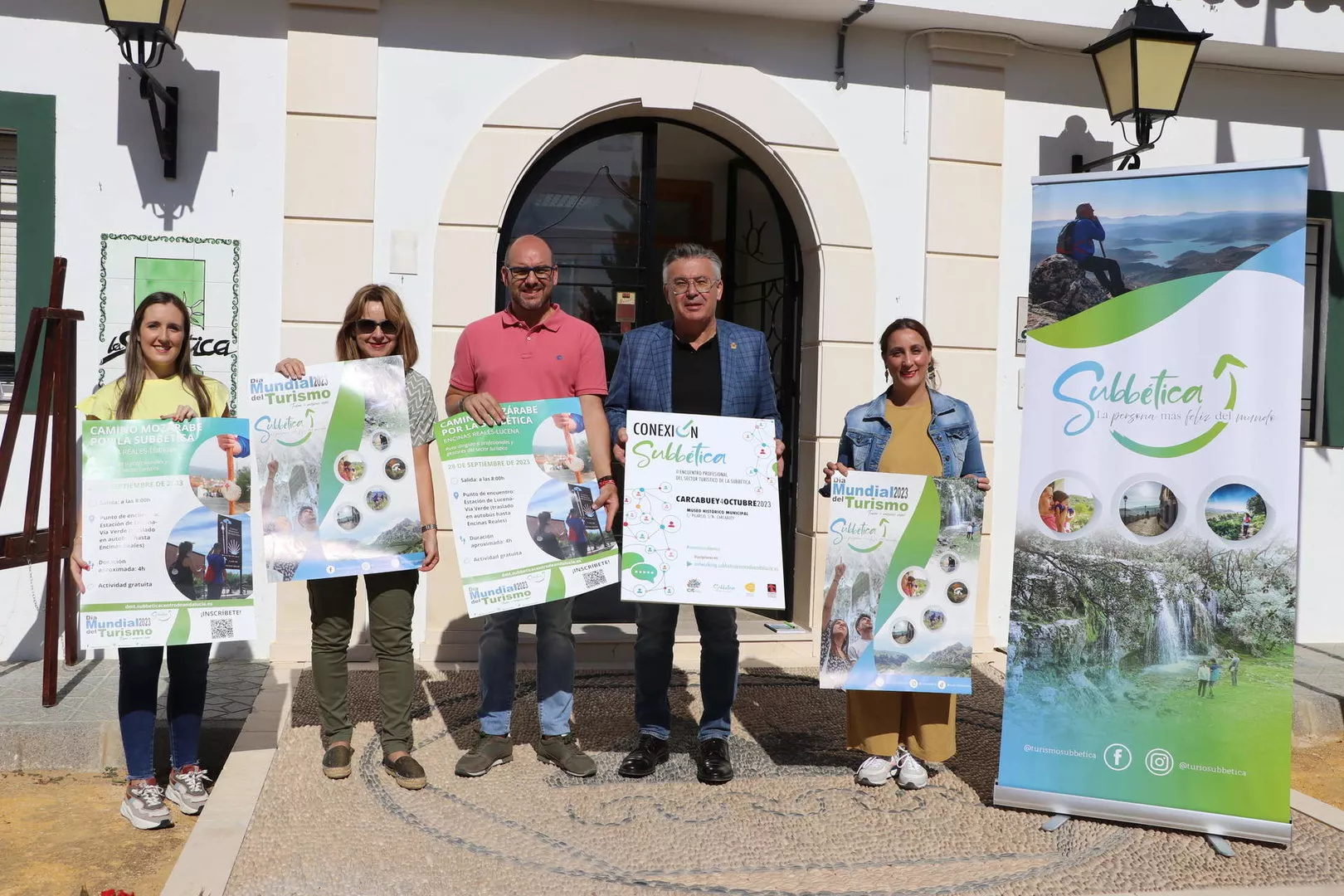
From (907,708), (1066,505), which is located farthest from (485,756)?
(1066,505)

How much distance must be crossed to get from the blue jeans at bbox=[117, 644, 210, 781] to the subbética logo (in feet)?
10.0

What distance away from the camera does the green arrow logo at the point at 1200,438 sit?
3.49 metres

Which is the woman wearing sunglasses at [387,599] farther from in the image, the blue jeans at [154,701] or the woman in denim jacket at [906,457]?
the woman in denim jacket at [906,457]

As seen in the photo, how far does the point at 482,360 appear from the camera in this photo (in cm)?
393

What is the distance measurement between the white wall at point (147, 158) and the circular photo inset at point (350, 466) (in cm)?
200

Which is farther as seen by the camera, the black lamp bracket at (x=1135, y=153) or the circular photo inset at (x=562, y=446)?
the black lamp bracket at (x=1135, y=153)

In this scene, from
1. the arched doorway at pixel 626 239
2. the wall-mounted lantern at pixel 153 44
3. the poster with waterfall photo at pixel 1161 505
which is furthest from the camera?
the arched doorway at pixel 626 239

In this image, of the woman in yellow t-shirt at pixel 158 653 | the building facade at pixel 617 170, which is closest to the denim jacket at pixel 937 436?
the building facade at pixel 617 170

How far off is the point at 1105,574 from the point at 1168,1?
4.02 metres

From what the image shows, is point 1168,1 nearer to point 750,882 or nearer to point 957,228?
point 957,228

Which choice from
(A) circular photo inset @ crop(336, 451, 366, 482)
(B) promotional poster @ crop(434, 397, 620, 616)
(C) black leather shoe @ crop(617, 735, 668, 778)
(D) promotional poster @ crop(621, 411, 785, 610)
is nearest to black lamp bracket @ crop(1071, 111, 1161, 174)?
(D) promotional poster @ crop(621, 411, 785, 610)

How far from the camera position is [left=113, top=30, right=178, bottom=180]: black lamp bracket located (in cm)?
502

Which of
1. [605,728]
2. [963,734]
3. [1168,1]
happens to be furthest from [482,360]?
[1168,1]

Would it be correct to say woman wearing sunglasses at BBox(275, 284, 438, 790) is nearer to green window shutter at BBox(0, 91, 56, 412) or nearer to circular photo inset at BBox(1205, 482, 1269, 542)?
green window shutter at BBox(0, 91, 56, 412)
